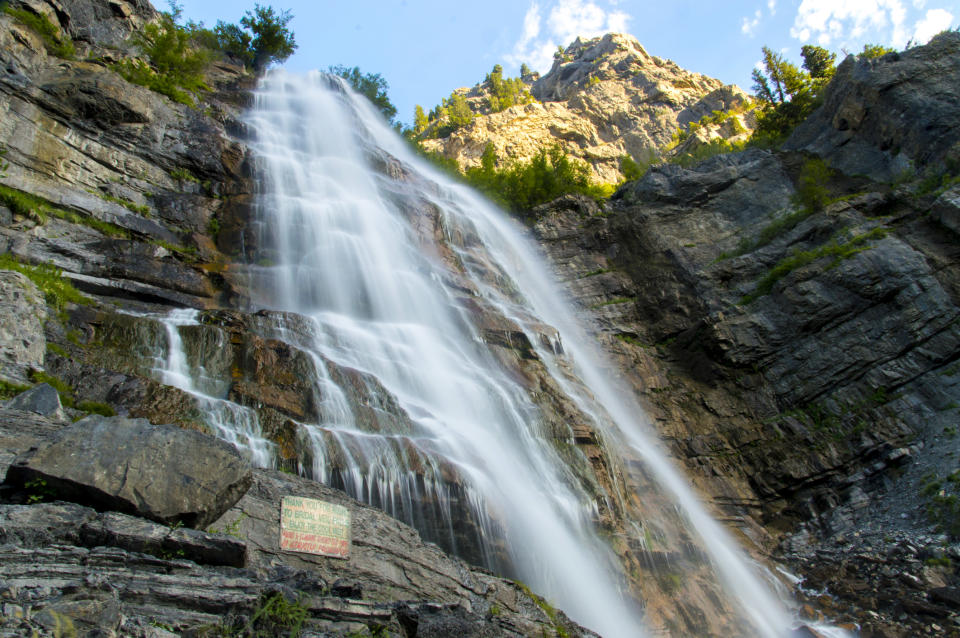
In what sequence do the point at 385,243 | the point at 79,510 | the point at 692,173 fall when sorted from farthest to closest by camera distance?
1. the point at 692,173
2. the point at 385,243
3. the point at 79,510

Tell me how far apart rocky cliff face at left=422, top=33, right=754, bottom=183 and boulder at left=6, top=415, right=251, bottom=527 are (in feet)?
121

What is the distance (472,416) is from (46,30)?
17.9 meters

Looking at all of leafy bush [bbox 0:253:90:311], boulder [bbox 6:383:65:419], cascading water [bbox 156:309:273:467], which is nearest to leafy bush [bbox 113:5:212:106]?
leafy bush [bbox 0:253:90:311]

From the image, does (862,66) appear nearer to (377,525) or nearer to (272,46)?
(377,525)

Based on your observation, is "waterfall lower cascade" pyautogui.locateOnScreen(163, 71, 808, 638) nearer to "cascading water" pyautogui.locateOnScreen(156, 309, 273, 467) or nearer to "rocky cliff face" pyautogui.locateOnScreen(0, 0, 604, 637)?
"cascading water" pyautogui.locateOnScreen(156, 309, 273, 467)

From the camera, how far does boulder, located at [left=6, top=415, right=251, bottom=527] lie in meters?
5.08

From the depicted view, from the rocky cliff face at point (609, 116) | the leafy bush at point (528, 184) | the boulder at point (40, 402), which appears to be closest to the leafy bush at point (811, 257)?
the leafy bush at point (528, 184)

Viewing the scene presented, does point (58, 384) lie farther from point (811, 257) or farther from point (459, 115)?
point (459, 115)

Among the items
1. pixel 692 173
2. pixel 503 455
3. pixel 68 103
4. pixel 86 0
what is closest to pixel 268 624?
pixel 503 455

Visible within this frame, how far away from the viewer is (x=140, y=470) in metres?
5.37

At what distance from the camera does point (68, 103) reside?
15.9 m

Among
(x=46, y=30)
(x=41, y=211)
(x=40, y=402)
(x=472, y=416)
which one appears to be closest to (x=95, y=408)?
(x=40, y=402)

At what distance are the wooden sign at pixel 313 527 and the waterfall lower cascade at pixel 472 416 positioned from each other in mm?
1430

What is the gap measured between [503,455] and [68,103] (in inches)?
590
